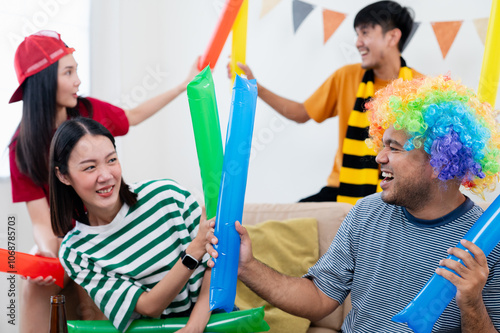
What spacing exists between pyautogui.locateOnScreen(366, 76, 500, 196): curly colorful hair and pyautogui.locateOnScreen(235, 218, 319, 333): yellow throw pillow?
761mm

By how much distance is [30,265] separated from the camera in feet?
6.35

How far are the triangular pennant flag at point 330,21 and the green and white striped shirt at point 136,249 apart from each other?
194 cm

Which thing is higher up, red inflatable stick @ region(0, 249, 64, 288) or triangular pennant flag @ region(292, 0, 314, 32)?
triangular pennant flag @ region(292, 0, 314, 32)

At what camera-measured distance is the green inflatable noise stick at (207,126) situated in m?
1.29

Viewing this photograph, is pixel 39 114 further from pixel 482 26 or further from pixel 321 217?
pixel 482 26

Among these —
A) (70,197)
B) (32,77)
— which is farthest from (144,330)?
(32,77)

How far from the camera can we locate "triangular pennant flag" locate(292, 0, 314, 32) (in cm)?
347

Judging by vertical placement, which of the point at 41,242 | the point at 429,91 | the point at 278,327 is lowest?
the point at 278,327

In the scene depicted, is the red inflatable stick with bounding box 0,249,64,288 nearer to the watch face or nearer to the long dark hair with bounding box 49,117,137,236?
the long dark hair with bounding box 49,117,137,236

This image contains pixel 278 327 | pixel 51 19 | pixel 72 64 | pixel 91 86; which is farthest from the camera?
pixel 91 86

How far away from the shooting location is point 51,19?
3.61 metres

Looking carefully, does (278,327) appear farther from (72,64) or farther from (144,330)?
(72,64)

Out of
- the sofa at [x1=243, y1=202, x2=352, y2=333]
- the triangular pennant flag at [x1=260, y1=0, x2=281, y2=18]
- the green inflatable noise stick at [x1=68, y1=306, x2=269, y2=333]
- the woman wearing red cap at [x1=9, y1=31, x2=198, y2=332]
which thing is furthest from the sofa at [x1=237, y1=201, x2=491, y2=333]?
the triangular pennant flag at [x1=260, y1=0, x2=281, y2=18]

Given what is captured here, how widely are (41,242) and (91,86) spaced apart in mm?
1817
